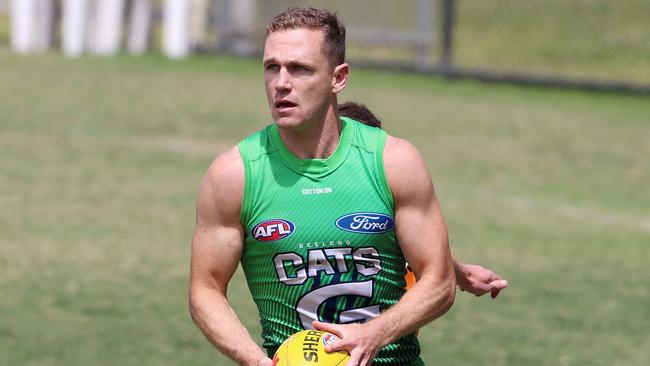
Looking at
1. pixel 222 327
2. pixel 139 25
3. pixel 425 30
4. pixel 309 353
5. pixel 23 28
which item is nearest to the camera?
pixel 309 353

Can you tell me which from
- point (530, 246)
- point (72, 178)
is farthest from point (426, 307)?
point (72, 178)

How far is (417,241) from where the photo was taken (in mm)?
5215

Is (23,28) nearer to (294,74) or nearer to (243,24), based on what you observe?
(243,24)

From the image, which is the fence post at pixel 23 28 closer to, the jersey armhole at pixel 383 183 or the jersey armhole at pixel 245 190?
the jersey armhole at pixel 245 190

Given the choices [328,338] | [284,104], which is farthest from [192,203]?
[328,338]

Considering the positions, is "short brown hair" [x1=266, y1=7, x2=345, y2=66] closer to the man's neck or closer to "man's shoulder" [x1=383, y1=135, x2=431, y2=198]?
the man's neck

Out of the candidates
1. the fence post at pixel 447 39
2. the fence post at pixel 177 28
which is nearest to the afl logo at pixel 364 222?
the fence post at pixel 447 39

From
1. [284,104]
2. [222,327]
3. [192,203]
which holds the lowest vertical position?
[192,203]

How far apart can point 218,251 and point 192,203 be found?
28.1ft

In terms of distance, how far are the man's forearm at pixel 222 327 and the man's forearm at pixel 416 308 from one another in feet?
1.51

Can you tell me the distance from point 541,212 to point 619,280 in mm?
2465

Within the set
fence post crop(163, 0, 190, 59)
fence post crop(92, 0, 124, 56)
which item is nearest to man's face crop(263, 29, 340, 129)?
fence post crop(163, 0, 190, 59)

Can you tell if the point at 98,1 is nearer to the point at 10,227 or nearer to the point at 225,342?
the point at 10,227

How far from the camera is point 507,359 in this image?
919 cm
